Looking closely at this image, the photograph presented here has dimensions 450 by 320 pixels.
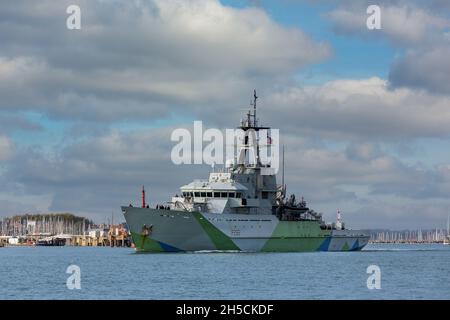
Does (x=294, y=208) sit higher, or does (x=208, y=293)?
(x=294, y=208)

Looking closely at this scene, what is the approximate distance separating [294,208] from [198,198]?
15444 mm

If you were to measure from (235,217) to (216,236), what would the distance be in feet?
9.64

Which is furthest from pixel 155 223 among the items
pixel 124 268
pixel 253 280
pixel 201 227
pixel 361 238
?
pixel 361 238

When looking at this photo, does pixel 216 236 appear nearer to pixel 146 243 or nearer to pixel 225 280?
pixel 146 243

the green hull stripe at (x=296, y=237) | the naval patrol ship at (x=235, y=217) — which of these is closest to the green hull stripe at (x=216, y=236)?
the naval patrol ship at (x=235, y=217)

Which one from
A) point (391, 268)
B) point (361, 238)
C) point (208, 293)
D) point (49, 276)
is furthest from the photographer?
point (361, 238)

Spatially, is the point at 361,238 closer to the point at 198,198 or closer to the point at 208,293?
the point at 198,198

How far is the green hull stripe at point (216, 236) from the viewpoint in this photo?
81125 mm

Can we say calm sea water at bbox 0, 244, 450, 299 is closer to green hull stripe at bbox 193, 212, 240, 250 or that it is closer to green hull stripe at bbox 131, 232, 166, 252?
green hull stripe at bbox 131, 232, 166, 252

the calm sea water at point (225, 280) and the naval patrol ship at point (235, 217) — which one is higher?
the naval patrol ship at point (235, 217)

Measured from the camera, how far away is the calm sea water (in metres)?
49.8

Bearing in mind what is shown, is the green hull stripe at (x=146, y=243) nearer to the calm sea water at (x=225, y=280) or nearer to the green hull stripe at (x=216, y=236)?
the calm sea water at (x=225, y=280)
